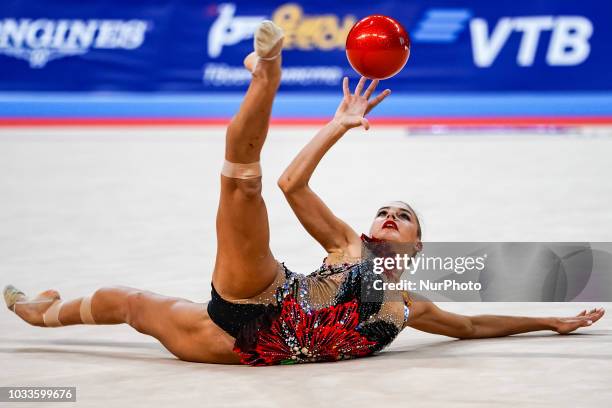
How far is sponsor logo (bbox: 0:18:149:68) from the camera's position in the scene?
14781mm

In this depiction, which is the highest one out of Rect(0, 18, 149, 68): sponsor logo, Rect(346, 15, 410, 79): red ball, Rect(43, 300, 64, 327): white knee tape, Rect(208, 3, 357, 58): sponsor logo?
Rect(208, 3, 357, 58): sponsor logo

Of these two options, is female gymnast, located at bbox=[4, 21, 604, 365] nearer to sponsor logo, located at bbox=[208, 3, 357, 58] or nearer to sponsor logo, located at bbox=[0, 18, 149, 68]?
sponsor logo, located at bbox=[208, 3, 357, 58]

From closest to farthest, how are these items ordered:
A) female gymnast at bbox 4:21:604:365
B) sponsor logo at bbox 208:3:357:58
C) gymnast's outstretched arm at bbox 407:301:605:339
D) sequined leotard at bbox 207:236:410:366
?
female gymnast at bbox 4:21:604:365, sequined leotard at bbox 207:236:410:366, gymnast's outstretched arm at bbox 407:301:605:339, sponsor logo at bbox 208:3:357:58

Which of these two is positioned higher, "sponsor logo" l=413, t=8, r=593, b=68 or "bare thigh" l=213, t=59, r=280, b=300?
"sponsor logo" l=413, t=8, r=593, b=68

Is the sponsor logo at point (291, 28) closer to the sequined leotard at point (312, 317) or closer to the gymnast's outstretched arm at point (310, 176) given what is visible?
the gymnast's outstretched arm at point (310, 176)

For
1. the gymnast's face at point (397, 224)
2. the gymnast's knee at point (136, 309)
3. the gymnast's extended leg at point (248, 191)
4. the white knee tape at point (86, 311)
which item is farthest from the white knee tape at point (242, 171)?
the white knee tape at point (86, 311)

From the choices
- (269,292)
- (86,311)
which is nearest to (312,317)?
(269,292)

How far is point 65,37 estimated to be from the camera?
48.8ft

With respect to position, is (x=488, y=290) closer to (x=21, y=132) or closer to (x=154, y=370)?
(x=154, y=370)

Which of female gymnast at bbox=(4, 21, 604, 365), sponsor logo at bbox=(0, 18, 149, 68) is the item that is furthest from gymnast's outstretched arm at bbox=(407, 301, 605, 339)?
sponsor logo at bbox=(0, 18, 149, 68)

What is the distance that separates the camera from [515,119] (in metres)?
14.2

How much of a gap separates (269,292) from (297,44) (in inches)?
433

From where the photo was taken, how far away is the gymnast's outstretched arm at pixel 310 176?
4.15 meters

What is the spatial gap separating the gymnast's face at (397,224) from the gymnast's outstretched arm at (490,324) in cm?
36
